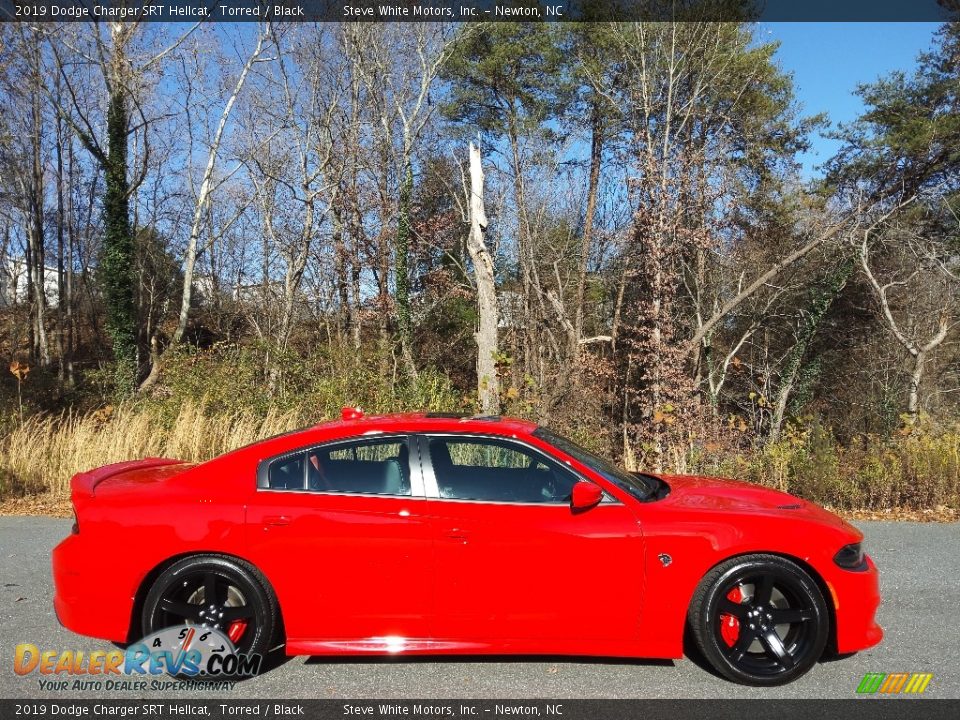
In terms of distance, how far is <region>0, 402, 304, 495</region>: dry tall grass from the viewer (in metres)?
9.59

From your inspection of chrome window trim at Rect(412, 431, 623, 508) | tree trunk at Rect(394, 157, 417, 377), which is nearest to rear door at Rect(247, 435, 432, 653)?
chrome window trim at Rect(412, 431, 623, 508)

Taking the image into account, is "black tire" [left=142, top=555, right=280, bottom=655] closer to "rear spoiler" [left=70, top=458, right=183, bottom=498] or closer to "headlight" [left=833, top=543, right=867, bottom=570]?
"rear spoiler" [left=70, top=458, right=183, bottom=498]

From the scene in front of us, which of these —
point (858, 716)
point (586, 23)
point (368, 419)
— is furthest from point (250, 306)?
point (858, 716)

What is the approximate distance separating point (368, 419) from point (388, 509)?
2.46 ft

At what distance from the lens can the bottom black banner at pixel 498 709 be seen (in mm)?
3467

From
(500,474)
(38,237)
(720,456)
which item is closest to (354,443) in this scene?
(500,474)

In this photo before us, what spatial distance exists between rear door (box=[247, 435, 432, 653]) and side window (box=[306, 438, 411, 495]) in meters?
0.10

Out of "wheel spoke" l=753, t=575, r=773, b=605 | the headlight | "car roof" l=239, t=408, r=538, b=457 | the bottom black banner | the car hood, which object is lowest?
the bottom black banner

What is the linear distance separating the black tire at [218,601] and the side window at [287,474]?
448 millimetres

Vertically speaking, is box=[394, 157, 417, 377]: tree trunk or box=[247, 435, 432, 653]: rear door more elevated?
box=[394, 157, 417, 377]: tree trunk

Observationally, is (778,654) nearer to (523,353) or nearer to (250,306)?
(523,353)

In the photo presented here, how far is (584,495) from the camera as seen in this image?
151 inches

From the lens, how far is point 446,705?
3.56 m

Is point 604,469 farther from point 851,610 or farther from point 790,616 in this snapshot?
point 851,610
